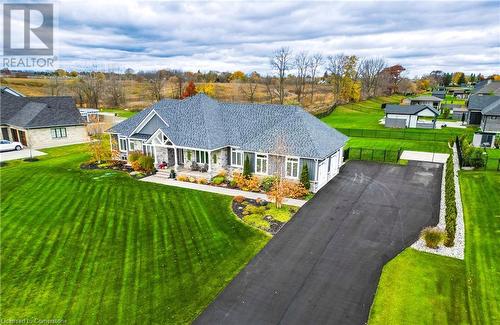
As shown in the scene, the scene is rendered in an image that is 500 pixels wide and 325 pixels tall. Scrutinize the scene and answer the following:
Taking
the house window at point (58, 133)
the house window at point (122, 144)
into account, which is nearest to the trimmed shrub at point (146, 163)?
the house window at point (122, 144)

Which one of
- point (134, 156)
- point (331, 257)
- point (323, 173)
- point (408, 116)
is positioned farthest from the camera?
point (408, 116)

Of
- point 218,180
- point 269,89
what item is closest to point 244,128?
point 218,180

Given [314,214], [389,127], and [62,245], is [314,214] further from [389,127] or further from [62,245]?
[389,127]

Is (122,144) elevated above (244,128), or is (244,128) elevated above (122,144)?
(244,128)

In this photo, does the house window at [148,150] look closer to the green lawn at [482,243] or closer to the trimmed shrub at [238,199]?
the trimmed shrub at [238,199]

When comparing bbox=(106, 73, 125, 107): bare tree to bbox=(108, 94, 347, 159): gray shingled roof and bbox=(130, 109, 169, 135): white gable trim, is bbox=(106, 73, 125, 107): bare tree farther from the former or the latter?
bbox=(130, 109, 169, 135): white gable trim

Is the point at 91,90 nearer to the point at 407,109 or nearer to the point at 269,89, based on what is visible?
the point at 269,89

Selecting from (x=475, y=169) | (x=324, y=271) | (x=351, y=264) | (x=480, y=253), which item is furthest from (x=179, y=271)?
(x=475, y=169)
